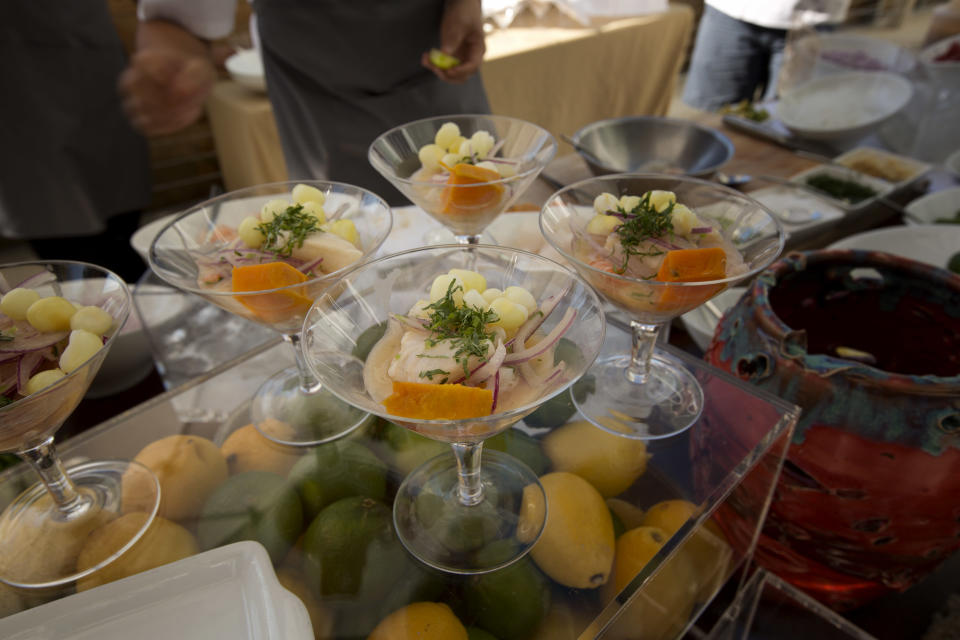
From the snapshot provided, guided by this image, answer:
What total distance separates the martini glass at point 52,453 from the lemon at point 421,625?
316 mm

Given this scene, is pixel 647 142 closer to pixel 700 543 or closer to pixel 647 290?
pixel 647 290

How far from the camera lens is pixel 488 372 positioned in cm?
54

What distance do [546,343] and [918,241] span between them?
40.7 inches

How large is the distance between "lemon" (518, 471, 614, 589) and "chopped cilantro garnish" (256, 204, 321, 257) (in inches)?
16.6

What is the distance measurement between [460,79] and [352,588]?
1.16 m

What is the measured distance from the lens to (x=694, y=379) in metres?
0.82

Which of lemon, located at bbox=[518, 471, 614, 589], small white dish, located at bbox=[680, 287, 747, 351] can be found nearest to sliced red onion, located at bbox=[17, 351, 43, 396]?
lemon, located at bbox=[518, 471, 614, 589]

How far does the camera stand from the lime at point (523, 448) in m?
0.70

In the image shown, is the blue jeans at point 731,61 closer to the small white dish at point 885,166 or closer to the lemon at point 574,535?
the small white dish at point 885,166

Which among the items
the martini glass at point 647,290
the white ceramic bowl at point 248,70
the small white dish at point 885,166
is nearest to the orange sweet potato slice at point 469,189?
the martini glass at point 647,290

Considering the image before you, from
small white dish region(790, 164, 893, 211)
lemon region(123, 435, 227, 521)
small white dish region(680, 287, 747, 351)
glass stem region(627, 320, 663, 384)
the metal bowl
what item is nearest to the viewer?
lemon region(123, 435, 227, 521)

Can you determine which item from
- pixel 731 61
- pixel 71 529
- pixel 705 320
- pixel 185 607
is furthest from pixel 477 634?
pixel 731 61

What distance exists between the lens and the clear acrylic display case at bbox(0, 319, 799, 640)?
0.57 m

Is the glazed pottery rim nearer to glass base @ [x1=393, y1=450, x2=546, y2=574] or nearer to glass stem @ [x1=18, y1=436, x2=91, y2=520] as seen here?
glass base @ [x1=393, y1=450, x2=546, y2=574]
